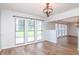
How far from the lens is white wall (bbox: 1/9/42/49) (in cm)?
190

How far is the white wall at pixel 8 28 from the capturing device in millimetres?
1895

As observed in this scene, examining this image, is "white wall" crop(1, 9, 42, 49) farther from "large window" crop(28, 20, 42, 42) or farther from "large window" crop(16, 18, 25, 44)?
"large window" crop(28, 20, 42, 42)

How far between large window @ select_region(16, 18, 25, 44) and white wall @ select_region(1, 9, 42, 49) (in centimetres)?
9

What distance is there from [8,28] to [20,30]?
250mm

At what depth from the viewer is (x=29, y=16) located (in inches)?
78.5

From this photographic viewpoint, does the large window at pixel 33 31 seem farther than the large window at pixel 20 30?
Yes

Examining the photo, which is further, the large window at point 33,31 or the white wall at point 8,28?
the large window at point 33,31

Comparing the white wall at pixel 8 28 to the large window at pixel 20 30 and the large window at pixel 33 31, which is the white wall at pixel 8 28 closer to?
the large window at pixel 20 30

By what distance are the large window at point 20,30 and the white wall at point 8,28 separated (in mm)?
90

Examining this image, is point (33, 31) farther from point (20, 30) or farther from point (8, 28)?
point (8, 28)

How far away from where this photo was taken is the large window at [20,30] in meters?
1.97

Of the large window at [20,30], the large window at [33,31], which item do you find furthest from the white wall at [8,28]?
the large window at [33,31]

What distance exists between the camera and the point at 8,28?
2045 millimetres

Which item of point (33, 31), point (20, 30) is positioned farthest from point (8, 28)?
point (33, 31)
